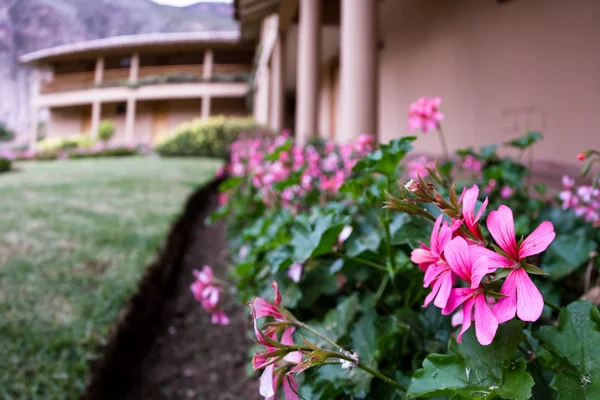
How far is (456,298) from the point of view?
44cm

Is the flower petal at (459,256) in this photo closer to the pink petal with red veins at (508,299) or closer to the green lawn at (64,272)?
the pink petal with red veins at (508,299)

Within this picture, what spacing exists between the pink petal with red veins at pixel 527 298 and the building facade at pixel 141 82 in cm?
2053

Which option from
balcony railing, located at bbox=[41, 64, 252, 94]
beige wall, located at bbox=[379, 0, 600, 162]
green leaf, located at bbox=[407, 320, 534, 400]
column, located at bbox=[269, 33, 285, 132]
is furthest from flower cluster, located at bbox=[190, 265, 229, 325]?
balcony railing, located at bbox=[41, 64, 252, 94]

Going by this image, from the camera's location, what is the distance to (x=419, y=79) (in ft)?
17.9

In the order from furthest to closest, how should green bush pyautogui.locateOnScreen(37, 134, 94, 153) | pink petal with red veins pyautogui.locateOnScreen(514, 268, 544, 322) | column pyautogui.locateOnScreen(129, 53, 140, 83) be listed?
column pyautogui.locateOnScreen(129, 53, 140, 83), green bush pyautogui.locateOnScreen(37, 134, 94, 153), pink petal with red veins pyautogui.locateOnScreen(514, 268, 544, 322)

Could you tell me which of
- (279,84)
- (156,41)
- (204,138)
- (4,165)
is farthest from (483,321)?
(156,41)

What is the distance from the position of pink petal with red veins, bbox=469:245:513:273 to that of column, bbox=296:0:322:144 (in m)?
5.03

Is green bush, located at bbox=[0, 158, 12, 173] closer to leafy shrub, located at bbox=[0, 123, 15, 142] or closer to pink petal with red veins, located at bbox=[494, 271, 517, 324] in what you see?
pink petal with red veins, located at bbox=[494, 271, 517, 324]

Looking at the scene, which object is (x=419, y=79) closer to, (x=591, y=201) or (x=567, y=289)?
(x=591, y=201)

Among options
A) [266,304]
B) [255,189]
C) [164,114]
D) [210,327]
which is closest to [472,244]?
[266,304]

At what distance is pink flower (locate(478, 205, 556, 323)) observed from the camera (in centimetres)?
39

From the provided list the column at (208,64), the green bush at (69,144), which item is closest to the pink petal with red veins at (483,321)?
the green bush at (69,144)

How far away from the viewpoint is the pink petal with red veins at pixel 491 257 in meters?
0.41

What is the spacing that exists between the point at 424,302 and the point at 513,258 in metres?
0.16
